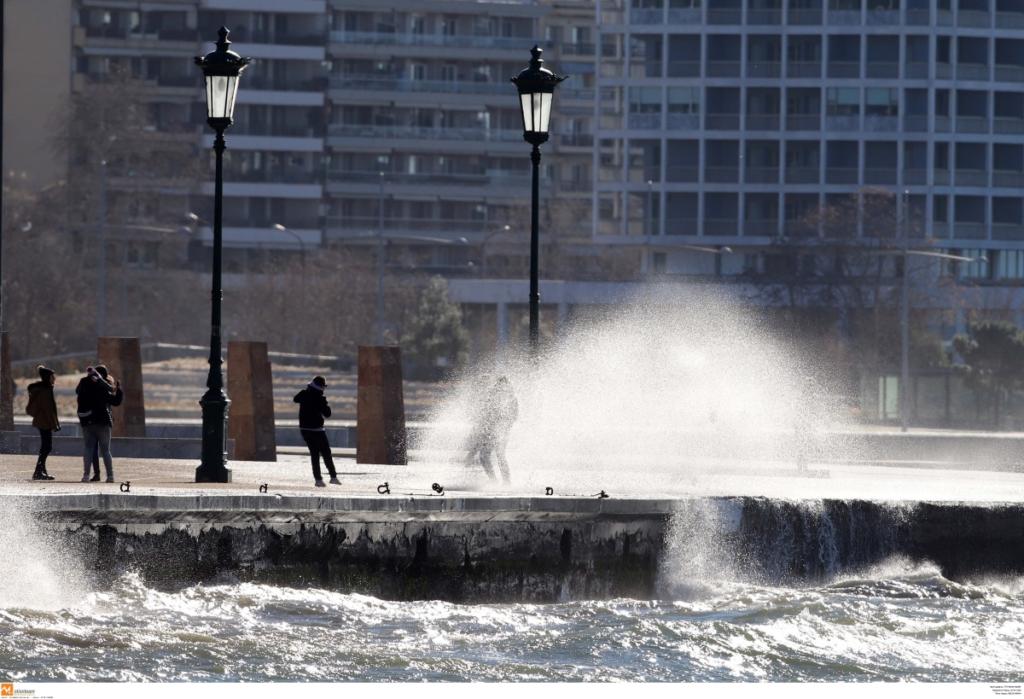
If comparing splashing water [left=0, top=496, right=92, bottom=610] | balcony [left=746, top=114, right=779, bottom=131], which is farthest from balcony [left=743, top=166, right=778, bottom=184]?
splashing water [left=0, top=496, right=92, bottom=610]

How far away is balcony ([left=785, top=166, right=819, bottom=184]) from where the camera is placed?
10812cm

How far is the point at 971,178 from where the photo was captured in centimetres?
10775

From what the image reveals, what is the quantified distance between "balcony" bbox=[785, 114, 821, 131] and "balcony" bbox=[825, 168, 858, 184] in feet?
7.97

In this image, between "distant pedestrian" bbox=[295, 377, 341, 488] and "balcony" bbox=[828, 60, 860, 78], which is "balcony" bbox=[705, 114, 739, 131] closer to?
"balcony" bbox=[828, 60, 860, 78]

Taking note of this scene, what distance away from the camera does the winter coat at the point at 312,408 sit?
25.1 m

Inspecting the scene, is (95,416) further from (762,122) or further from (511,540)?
(762,122)

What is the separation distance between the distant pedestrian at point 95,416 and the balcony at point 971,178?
88698 mm

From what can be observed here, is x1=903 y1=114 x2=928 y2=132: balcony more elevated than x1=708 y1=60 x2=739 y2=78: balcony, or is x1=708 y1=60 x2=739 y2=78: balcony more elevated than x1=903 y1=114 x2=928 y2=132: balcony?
x1=708 y1=60 x2=739 y2=78: balcony

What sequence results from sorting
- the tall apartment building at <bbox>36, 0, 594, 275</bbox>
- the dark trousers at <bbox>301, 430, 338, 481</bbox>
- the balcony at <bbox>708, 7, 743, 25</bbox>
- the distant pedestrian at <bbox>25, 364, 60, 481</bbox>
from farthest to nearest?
the tall apartment building at <bbox>36, 0, 594, 275</bbox> → the balcony at <bbox>708, 7, 743, 25</bbox> → the dark trousers at <bbox>301, 430, 338, 481</bbox> → the distant pedestrian at <bbox>25, 364, 60, 481</bbox>

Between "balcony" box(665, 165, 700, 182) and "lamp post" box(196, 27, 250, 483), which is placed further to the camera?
"balcony" box(665, 165, 700, 182)

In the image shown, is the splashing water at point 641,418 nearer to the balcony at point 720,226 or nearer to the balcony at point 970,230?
the balcony at point 720,226

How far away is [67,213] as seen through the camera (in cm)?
11225

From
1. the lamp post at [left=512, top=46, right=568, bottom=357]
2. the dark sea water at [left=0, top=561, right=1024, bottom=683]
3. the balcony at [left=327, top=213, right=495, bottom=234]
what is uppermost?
the balcony at [left=327, top=213, right=495, bottom=234]

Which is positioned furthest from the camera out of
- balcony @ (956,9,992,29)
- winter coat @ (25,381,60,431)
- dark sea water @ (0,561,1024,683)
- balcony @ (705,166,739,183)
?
balcony @ (705,166,739,183)
